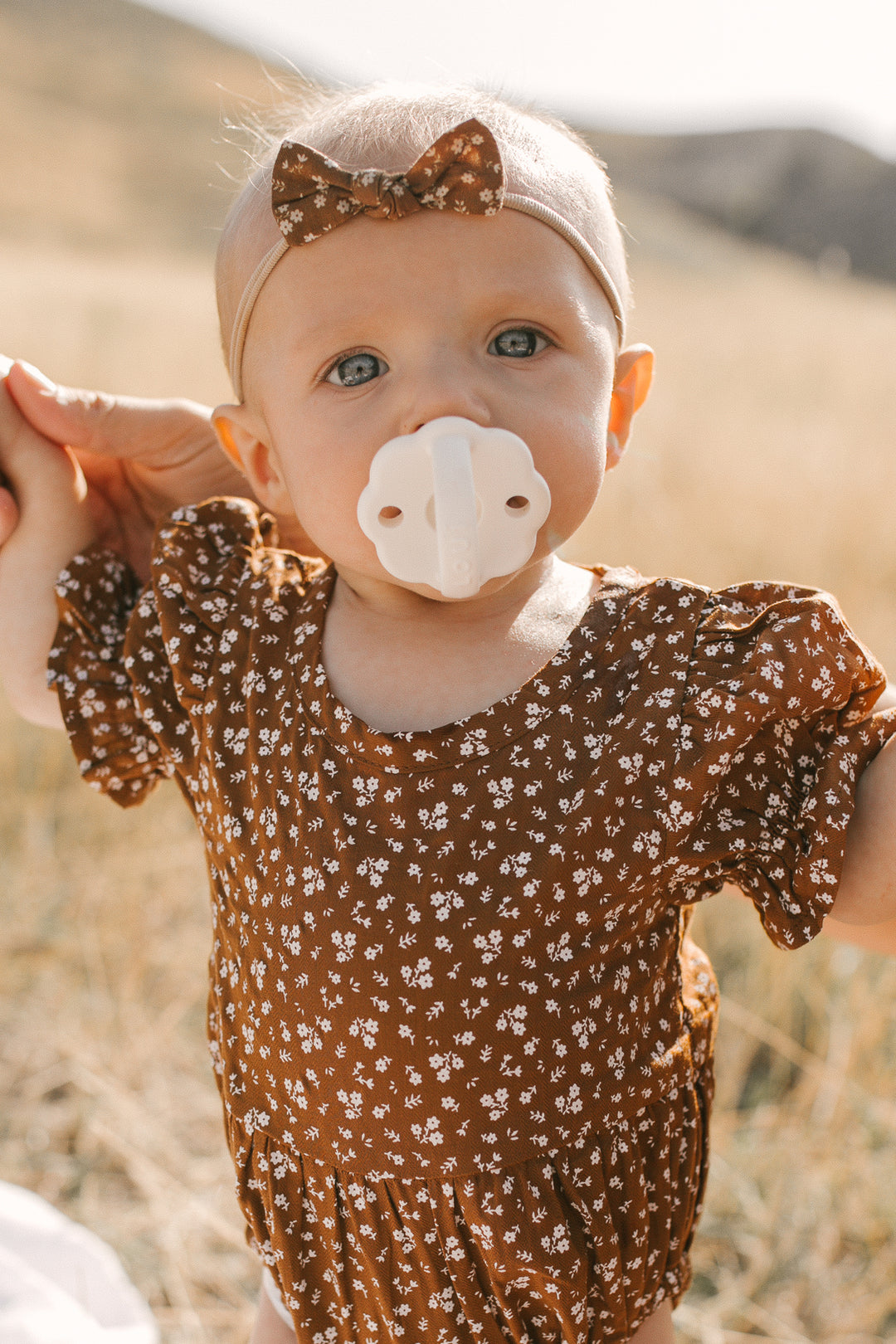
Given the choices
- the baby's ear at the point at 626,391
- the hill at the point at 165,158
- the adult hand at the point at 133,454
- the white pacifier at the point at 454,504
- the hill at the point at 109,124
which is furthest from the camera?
the hill at the point at 165,158

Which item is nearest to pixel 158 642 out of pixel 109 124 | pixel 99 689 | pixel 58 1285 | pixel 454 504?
pixel 99 689

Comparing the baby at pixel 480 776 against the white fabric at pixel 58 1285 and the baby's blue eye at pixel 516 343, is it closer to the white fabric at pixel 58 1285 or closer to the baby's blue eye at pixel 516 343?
the baby's blue eye at pixel 516 343

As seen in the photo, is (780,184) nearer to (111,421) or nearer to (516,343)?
(111,421)

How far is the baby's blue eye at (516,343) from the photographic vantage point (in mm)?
914

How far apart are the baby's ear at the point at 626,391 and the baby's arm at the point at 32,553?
646 mm

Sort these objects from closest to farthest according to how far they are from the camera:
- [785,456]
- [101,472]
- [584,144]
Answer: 1. [584,144]
2. [101,472]
3. [785,456]

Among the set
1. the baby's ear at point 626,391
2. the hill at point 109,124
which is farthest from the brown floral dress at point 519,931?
the hill at point 109,124

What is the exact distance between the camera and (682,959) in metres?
1.14

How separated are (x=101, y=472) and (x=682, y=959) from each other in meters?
0.91

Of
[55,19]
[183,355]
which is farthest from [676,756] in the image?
[55,19]

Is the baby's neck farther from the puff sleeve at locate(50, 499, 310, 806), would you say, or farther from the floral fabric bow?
the floral fabric bow

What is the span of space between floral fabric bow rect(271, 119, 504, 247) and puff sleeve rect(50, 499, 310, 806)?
0.40 m

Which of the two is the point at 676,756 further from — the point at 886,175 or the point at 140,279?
the point at 886,175

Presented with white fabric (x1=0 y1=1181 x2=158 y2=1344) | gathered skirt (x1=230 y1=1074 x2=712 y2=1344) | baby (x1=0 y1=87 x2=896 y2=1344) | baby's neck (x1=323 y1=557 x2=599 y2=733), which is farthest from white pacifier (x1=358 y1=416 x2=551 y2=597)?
white fabric (x1=0 y1=1181 x2=158 y2=1344)
